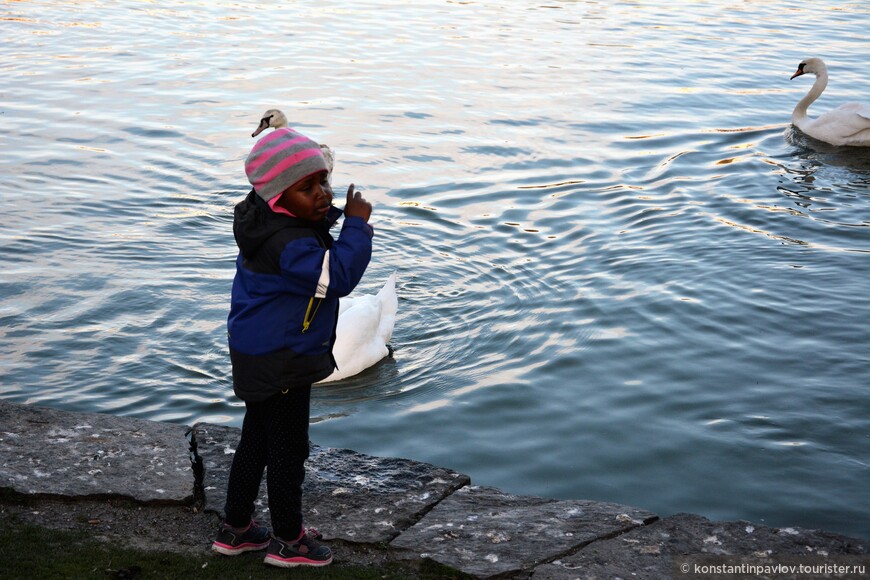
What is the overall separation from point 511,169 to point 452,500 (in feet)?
22.9

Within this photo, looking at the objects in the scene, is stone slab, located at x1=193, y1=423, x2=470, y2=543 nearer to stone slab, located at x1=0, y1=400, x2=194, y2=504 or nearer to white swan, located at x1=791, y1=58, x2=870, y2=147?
stone slab, located at x1=0, y1=400, x2=194, y2=504

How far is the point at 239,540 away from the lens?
3850 mm

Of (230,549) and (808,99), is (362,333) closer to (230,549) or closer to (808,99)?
(230,549)

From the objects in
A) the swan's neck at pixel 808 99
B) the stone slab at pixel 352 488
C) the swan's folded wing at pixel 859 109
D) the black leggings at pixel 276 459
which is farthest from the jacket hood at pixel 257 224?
the swan's neck at pixel 808 99

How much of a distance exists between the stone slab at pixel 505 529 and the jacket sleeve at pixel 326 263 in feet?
3.60

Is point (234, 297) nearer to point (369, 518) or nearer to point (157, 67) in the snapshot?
point (369, 518)

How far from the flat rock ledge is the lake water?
81 centimetres

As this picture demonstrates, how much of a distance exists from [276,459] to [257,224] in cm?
87

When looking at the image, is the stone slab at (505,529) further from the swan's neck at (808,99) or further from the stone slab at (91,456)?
the swan's neck at (808,99)

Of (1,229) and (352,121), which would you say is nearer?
(1,229)

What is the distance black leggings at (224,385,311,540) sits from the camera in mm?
3723

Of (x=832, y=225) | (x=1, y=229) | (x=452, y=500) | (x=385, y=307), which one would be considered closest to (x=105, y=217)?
(x=1, y=229)

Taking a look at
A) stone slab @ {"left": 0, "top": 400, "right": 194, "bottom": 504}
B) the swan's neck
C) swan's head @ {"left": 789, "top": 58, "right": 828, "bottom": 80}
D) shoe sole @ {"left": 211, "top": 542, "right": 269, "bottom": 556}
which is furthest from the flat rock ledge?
swan's head @ {"left": 789, "top": 58, "right": 828, "bottom": 80}

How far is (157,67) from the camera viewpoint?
1523 centimetres
